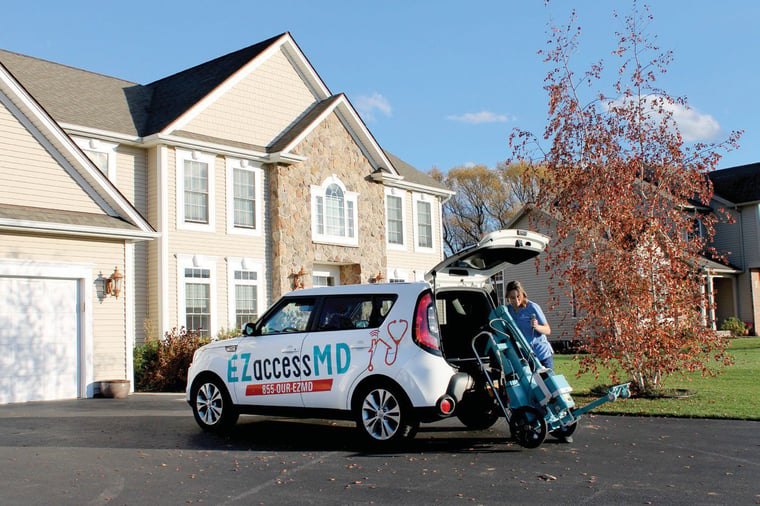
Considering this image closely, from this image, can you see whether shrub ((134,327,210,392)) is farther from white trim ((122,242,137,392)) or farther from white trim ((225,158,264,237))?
white trim ((225,158,264,237))

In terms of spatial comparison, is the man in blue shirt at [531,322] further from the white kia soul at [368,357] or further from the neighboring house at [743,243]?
the neighboring house at [743,243]

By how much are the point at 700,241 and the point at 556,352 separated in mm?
17054

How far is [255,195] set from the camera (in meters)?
20.5

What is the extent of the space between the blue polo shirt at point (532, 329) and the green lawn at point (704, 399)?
2927 mm

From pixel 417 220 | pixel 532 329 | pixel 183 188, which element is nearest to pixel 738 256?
pixel 417 220

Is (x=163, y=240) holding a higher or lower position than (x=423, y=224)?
lower

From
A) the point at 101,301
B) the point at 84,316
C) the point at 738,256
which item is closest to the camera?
the point at 84,316

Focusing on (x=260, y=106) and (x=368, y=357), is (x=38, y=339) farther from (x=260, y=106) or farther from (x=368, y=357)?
(x=260, y=106)

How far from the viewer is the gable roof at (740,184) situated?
36625 mm

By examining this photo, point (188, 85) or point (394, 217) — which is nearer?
point (188, 85)

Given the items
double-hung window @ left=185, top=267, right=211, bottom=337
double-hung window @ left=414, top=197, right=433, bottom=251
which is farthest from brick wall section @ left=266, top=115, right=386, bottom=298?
double-hung window @ left=414, top=197, right=433, bottom=251

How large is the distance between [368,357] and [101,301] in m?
8.44

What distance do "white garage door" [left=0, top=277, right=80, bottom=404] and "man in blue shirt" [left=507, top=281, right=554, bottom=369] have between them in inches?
359

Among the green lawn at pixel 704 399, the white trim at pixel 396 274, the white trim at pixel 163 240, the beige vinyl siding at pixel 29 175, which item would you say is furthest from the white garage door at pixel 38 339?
the white trim at pixel 396 274
